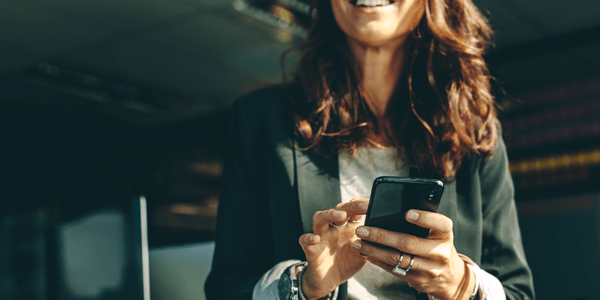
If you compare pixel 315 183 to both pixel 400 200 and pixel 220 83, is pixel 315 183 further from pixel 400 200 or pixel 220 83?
pixel 220 83

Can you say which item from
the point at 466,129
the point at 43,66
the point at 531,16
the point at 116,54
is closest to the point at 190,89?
the point at 116,54

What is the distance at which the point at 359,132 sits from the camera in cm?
90

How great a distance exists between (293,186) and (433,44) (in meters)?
0.39

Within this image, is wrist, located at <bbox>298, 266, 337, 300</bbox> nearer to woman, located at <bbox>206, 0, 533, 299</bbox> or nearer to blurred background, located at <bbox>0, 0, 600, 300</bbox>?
woman, located at <bbox>206, 0, 533, 299</bbox>

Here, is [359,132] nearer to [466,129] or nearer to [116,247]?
[466,129]

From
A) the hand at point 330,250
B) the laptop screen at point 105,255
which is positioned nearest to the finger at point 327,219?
the hand at point 330,250

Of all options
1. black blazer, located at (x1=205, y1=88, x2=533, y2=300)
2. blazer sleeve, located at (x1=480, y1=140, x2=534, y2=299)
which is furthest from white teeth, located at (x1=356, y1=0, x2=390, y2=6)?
blazer sleeve, located at (x1=480, y1=140, x2=534, y2=299)

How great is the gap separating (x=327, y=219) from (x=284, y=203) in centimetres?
20

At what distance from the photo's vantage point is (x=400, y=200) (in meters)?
0.62

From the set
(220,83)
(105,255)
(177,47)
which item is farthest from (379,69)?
(220,83)

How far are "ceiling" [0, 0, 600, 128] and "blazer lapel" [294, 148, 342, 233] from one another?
2742 mm

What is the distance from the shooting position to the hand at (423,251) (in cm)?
61

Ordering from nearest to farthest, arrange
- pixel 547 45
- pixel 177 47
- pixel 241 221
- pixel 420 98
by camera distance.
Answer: pixel 241 221 < pixel 420 98 < pixel 547 45 < pixel 177 47

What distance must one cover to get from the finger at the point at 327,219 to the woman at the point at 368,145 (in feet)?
0.29
